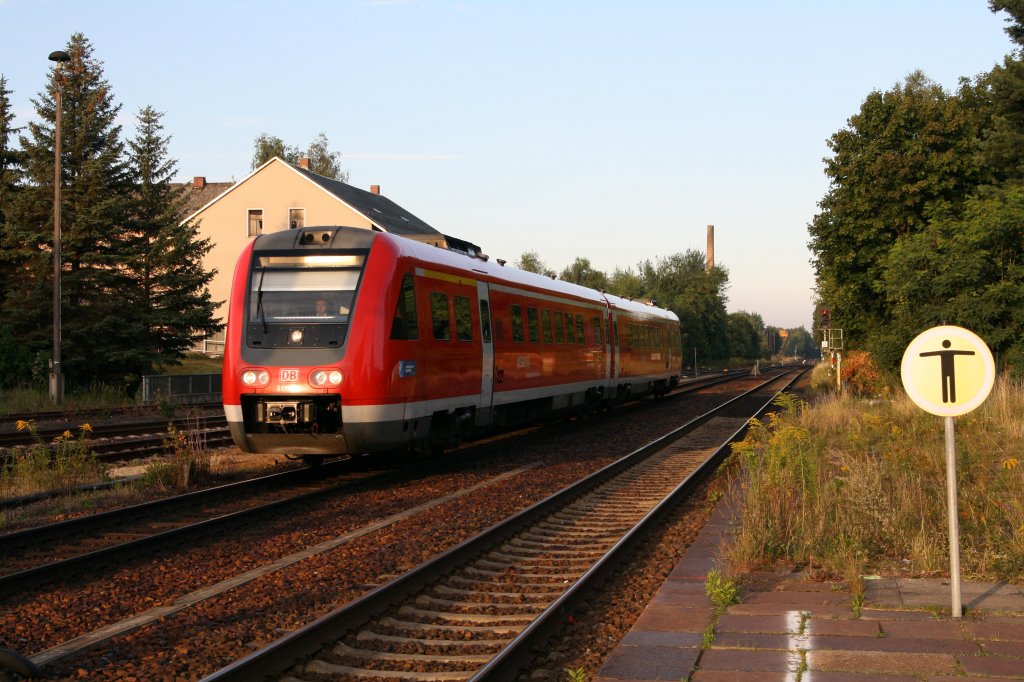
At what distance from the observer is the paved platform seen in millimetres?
4836

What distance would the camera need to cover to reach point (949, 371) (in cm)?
591

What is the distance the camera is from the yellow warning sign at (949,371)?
584cm

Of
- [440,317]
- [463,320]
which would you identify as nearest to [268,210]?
[463,320]

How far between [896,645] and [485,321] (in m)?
10.7

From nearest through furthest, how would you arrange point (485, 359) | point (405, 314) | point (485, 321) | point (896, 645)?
point (896, 645)
point (405, 314)
point (485, 359)
point (485, 321)

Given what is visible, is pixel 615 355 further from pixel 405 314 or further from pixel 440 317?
pixel 405 314

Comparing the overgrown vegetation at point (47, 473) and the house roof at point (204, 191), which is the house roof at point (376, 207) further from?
the overgrown vegetation at point (47, 473)

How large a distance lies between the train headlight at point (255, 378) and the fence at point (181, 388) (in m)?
14.7

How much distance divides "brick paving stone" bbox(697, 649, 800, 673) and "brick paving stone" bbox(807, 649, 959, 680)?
102 mm

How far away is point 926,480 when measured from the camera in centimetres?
1020

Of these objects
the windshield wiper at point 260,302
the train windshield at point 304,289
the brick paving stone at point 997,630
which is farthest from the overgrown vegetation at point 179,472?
the brick paving stone at point 997,630

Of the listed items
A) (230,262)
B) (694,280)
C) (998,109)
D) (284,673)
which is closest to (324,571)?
(284,673)

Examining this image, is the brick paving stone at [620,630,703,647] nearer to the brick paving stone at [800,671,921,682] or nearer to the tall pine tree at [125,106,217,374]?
the brick paving stone at [800,671,921,682]

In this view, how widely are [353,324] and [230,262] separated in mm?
41873
